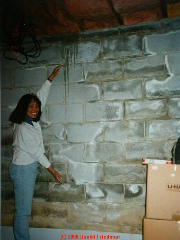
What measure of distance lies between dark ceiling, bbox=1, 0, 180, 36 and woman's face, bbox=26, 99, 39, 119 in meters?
0.84

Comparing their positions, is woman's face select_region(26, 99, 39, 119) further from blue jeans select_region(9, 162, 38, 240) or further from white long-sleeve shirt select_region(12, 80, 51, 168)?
blue jeans select_region(9, 162, 38, 240)

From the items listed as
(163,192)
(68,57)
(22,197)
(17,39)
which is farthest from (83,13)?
(22,197)

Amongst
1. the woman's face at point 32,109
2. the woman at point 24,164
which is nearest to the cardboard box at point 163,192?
the woman at point 24,164

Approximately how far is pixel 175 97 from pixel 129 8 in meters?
0.99

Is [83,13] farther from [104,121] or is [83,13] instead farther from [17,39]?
[104,121]

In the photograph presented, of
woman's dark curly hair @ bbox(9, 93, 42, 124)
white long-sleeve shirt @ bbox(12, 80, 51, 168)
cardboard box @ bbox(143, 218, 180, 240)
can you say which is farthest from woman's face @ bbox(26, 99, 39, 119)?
cardboard box @ bbox(143, 218, 180, 240)

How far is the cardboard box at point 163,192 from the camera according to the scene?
185 centimetres

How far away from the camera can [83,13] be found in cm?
206

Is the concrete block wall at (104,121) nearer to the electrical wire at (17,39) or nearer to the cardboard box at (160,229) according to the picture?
the electrical wire at (17,39)

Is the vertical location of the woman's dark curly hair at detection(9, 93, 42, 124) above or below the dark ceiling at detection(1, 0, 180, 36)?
below

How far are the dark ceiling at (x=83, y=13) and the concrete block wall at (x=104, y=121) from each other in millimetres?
128

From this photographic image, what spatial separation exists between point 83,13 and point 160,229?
84.2 inches

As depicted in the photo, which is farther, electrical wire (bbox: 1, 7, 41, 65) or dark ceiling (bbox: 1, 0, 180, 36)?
electrical wire (bbox: 1, 7, 41, 65)

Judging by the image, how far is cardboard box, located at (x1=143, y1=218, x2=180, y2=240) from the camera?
5.87 ft
